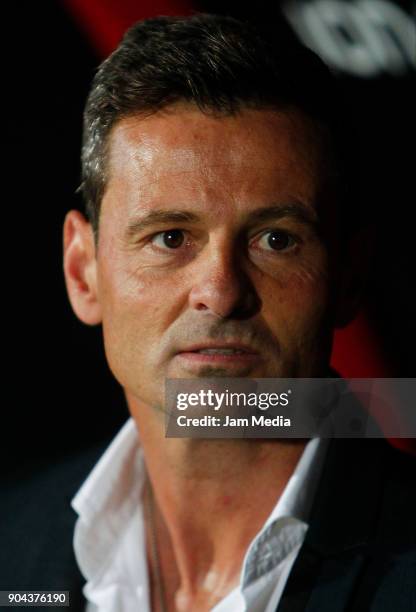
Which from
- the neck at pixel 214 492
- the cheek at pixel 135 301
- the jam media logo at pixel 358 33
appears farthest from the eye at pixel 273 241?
the jam media logo at pixel 358 33

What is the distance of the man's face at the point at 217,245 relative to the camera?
3.27ft

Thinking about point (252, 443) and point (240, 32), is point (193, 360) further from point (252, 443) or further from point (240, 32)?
point (240, 32)

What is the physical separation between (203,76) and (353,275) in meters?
0.32

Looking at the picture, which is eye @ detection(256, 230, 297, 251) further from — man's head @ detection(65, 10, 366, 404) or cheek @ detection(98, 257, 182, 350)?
cheek @ detection(98, 257, 182, 350)

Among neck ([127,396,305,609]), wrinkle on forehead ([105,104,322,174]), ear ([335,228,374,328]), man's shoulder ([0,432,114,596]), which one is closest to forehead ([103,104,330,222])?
wrinkle on forehead ([105,104,322,174])

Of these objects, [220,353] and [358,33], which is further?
[358,33]

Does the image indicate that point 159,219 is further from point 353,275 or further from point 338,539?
point 338,539

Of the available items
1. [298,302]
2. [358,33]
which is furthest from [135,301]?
[358,33]

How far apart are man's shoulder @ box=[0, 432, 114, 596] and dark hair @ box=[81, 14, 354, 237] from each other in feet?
1.27

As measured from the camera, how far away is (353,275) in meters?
1.14

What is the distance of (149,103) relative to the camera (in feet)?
3.35

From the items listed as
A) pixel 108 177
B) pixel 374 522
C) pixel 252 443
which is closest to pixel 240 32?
pixel 108 177

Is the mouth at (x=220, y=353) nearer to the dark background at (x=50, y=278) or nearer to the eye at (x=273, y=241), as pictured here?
the eye at (x=273, y=241)

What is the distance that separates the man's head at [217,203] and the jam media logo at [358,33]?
0.79 ft
